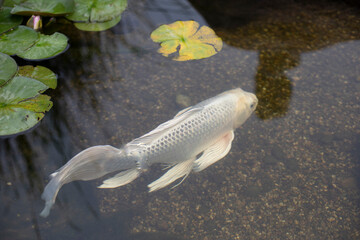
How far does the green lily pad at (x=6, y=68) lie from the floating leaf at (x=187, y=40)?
123cm

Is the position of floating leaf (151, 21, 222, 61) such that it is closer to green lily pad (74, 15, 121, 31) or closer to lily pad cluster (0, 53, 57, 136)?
green lily pad (74, 15, 121, 31)

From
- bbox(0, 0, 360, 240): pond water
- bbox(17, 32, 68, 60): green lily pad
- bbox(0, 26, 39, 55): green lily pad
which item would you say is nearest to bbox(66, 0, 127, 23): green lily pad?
bbox(0, 0, 360, 240): pond water

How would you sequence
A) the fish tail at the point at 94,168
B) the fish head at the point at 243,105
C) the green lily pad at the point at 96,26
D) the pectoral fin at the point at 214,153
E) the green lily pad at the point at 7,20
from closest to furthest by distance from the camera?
1. the fish tail at the point at 94,168
2. the pectoral fin at the point at 214,153
3. the fish head at the point at 243,105
4. the green lily pad at the point at 7,20
5. the green lily pad at the point at 96,26

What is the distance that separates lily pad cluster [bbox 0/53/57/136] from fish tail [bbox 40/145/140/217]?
62 cm

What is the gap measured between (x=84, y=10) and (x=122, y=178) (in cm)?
195

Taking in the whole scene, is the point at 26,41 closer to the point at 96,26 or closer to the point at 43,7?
the point at 43,7

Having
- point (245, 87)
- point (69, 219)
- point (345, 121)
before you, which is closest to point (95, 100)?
point (69, 219)

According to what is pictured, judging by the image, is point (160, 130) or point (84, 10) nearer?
point (160, 130)

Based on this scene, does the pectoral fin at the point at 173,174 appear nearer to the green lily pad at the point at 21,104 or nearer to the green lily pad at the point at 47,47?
the green lily pad at the point at 21,104

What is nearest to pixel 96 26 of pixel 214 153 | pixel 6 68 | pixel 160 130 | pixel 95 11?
pixel 95 11

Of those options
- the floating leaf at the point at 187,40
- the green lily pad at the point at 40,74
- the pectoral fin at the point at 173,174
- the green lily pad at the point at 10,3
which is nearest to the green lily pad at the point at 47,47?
the green lily pad at the point at 40,74

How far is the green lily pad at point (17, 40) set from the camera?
10.3ft

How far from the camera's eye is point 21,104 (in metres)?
2.72

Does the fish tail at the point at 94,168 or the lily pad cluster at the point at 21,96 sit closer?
the fish tail at the point at 94,168
